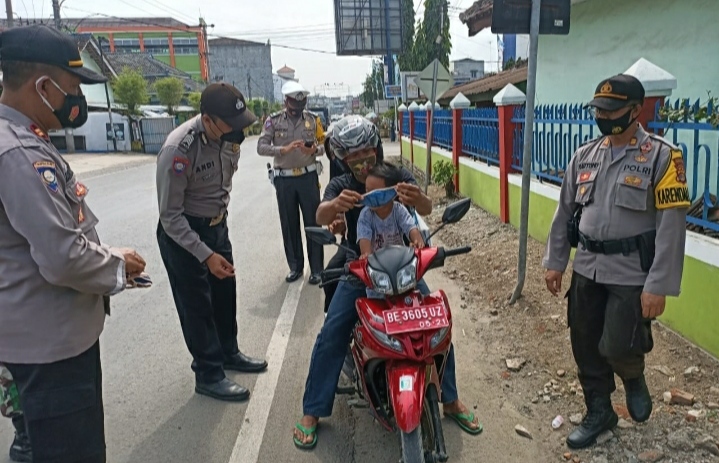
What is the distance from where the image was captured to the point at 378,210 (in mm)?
3131

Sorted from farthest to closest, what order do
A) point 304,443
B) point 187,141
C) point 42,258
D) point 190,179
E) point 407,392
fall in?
point 190,179 → point 187,141 → point 304,443 → point 407,392 → point 42,258

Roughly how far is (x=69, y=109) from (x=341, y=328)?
1696mm

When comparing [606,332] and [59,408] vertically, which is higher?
[59,408]

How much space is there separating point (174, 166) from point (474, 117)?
6.68 metres

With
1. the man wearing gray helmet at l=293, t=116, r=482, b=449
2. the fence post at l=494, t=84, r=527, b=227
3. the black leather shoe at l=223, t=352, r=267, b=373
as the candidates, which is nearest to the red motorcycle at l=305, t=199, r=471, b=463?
the man wearing gray helmet at l=293, t=116, r=482, b=449

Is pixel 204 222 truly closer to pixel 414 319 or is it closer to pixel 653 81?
pixel 414 319

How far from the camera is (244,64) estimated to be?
92875 millimetres

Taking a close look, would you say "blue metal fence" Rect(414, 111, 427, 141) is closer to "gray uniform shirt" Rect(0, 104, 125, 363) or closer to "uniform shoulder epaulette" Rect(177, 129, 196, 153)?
"uniform shoulder epaulette" Rect(177, 129, 196, 153)

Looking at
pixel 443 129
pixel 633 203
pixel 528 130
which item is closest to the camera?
pixel 633 203

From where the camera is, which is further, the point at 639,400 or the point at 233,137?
the point at 233,137

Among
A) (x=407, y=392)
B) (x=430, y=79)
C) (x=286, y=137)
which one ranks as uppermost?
(x=430, y=79)

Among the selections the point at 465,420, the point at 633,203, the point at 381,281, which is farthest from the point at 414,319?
the point at 633,203

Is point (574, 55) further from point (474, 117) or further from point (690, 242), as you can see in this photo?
point (690, 242)

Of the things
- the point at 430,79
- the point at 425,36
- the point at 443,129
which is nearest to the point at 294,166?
the point at 430,79
